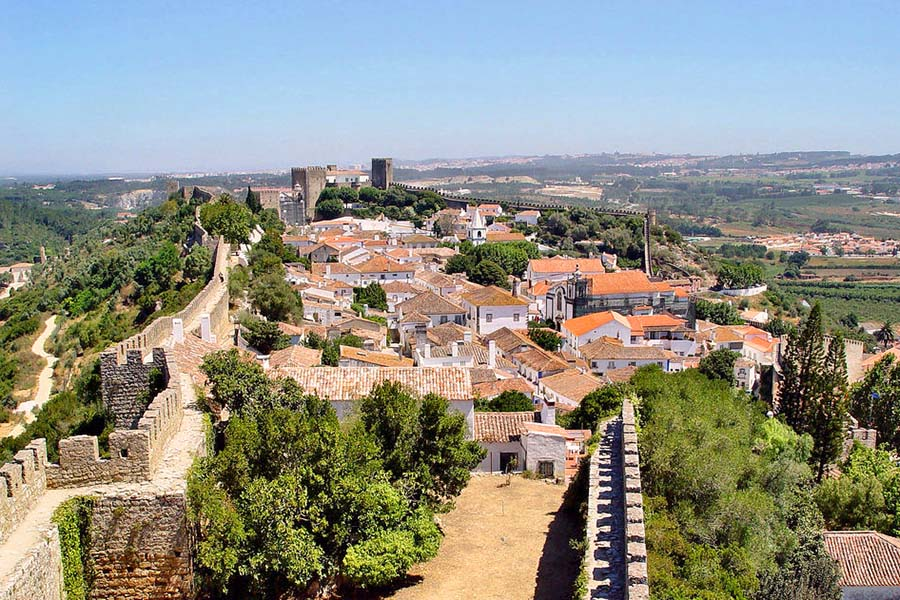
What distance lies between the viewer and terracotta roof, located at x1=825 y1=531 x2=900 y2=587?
17594 mm

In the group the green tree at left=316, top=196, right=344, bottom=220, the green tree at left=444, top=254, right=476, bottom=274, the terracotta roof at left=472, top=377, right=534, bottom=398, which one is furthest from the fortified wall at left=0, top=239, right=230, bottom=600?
the green tree at left=316, top=196, right=344, bottom=220

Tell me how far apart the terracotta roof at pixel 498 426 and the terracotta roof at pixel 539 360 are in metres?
13.5

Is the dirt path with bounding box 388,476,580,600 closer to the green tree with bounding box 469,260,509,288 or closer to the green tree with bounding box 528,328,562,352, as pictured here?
the green tree with bounding box 528,328,562,352

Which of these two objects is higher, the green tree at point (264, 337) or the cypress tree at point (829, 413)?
the green tree at point (264, 337)

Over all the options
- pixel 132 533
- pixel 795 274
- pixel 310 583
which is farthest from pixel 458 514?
pixel 795 274

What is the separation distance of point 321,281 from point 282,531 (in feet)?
122

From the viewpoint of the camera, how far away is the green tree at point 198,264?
110ft

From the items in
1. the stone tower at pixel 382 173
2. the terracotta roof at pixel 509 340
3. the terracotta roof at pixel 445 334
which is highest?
the stone tower at pixel 382 173

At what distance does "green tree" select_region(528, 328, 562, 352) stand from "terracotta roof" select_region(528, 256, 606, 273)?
17.5m

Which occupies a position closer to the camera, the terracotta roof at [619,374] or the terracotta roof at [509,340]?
the terracotta roof at [619,374]

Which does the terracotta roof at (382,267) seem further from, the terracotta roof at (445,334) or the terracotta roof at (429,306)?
the terracotta roof at (445,334)

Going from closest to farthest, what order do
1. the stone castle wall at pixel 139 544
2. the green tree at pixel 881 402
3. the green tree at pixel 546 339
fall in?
the stone castle wall at pixel 139 544
the green tree at pixel 881 402
the green tree at pixel 546 339

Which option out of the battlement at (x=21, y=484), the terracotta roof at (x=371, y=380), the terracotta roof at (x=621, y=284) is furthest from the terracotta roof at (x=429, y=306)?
the battlement at (x=21, y=484)

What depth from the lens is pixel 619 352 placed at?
125 ft
